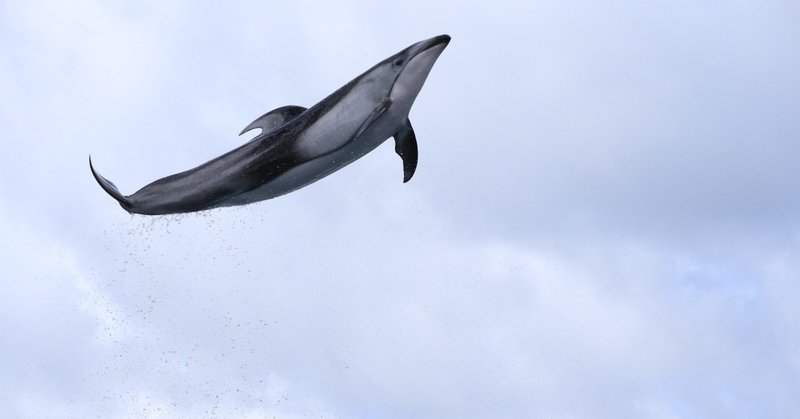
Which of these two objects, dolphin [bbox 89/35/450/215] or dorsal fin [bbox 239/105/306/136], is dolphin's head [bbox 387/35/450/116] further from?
dorsal fin [bbox 239/105/306/136]

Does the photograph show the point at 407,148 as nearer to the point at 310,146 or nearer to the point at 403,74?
the point at 403,74

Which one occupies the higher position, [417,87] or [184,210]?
[417,87]

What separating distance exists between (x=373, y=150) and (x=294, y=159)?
1.33 m

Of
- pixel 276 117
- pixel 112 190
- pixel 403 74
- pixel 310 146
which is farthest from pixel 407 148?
pixel 112 190

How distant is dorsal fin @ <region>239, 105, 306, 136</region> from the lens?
18453mm

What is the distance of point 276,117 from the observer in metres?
18.5

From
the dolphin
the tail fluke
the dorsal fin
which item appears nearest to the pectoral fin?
the dolphin

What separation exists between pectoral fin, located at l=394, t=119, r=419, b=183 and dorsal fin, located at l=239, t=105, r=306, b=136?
174 cm

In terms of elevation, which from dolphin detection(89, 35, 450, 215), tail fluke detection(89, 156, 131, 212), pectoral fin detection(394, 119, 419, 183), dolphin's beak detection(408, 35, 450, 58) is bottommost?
tail fluke detection(89, 156, 131, 212)

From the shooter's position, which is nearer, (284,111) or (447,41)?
(447,41)

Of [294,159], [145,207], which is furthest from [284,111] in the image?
[145,207]

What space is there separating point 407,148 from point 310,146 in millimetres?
1925

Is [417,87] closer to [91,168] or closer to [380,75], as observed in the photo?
[380,75]

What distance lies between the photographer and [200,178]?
17.8m
